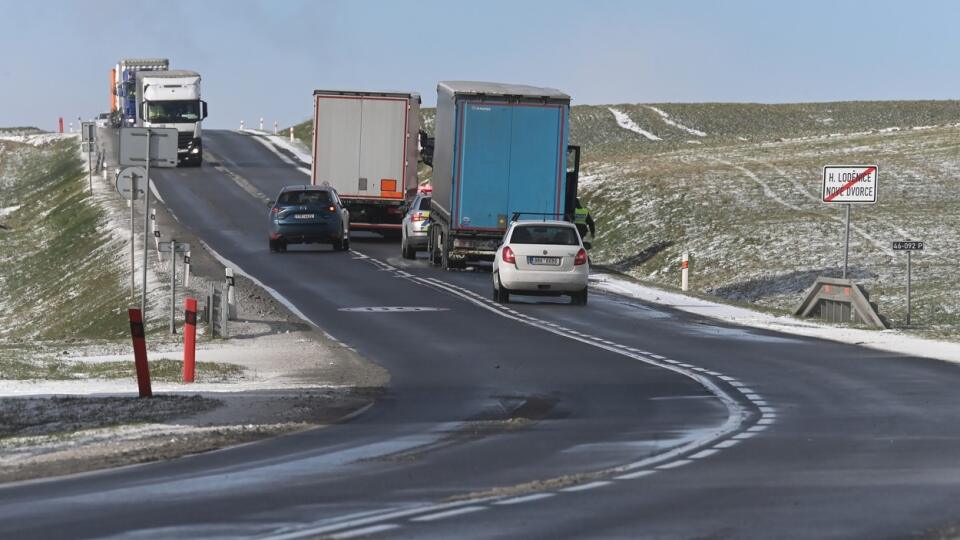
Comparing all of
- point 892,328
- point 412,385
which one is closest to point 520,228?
point 892,328

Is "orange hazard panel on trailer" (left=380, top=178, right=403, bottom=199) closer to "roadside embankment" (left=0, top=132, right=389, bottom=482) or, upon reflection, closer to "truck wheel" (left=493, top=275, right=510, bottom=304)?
"roadside embankment" (left=0, top=132, right=389, bottom=482)

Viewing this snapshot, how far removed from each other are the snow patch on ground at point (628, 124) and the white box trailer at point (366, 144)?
173ft

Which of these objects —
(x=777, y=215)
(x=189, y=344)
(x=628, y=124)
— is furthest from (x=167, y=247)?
(x=628, y=124)

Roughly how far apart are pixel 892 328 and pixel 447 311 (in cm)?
774

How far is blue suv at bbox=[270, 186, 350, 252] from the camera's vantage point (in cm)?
4681

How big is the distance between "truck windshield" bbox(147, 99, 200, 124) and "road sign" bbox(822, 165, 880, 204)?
154ft

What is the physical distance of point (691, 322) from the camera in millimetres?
31000

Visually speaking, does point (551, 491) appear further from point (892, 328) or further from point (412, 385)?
point (892, 328)

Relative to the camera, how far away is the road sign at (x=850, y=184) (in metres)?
31.5

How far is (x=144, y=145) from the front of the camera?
91.1ft

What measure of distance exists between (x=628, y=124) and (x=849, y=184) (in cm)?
7667

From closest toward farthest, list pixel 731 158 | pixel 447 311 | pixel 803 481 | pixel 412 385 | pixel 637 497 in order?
pixel 637 497
pixel 803 481
pixel 412 385
pixel 447 311
pixel 731 158

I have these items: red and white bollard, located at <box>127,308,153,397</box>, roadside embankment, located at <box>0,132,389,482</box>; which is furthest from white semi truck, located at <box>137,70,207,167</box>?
red and white bollard, located at <box>127,308,153,397</box>

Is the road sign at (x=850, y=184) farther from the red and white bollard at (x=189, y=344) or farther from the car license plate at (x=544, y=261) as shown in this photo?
the red and white bollard at (x=189, y=344)
